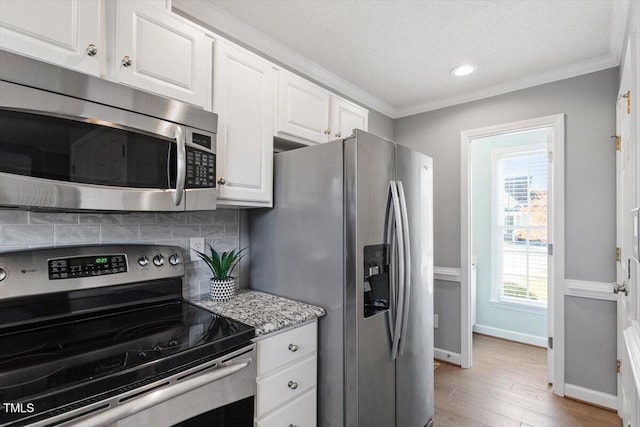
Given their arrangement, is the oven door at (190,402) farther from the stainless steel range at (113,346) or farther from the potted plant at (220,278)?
the potted plant at (220,278)

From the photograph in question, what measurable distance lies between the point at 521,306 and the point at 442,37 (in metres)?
3.09

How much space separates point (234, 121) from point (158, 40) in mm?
446

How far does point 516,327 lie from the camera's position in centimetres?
372

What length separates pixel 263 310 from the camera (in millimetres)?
1544

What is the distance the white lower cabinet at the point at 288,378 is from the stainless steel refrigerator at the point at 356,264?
0.09 metres

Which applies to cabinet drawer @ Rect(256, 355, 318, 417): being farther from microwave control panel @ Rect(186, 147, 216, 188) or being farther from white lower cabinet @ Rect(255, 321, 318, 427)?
microwave control panel @ Rect(186, 147, 216, 188)

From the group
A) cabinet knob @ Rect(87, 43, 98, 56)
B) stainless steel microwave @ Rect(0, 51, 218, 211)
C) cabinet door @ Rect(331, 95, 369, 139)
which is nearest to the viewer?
stainless steel microwave @ Rect(0, 51, 218, 211)

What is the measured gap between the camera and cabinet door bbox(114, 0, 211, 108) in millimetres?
1227

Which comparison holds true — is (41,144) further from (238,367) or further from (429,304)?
(429,304)

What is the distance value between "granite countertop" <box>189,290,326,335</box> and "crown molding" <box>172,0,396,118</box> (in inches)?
63.3

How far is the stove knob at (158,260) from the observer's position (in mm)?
1550

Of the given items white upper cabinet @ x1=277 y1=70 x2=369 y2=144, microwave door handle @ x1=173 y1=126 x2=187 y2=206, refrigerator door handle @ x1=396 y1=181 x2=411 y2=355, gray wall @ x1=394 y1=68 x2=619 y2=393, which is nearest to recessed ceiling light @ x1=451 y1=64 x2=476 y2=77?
gray wall @ x1=394 y1=68 x2=619 y2=393

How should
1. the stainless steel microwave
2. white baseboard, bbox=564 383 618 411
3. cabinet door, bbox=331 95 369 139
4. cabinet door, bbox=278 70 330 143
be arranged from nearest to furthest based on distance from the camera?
the stainless steel microwave < cabinet door, bbox=278 70 330 143 < cabinet door, bbox=331 95 369 139 < white baseboard, bbox=564 383 618 411

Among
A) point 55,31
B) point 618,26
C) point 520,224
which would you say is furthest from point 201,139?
point 520,224
